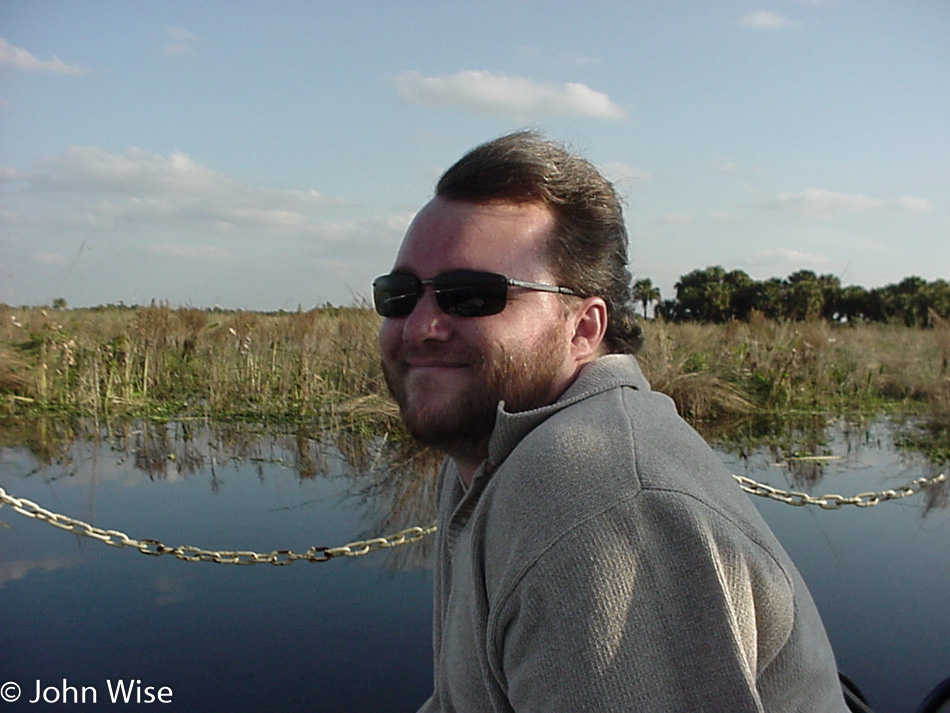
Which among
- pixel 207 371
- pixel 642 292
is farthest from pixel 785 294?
pixel 642 292

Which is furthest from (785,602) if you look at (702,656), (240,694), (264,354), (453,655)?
(264,354)

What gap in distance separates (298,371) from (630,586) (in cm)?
984

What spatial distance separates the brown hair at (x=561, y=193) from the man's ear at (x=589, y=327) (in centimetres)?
3

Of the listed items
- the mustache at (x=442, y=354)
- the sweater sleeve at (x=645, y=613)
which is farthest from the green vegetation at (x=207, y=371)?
the sweater sleeve at (x=645, y=613)

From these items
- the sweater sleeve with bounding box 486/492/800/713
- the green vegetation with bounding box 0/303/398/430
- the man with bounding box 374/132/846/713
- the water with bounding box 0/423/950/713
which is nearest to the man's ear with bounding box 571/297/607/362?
the man with bounding box 374/132/846/713

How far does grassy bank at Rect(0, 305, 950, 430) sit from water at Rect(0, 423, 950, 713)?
2.52 meters

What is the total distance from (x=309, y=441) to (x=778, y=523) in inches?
199

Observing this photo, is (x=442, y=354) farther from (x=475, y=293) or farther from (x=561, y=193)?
(x=561, y=193)

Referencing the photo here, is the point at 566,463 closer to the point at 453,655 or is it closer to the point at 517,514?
the point at 517,514

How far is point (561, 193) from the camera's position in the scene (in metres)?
1.62

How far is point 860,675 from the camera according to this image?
365 centimetres

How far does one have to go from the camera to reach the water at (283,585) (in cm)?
364

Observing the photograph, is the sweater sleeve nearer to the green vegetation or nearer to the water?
the water

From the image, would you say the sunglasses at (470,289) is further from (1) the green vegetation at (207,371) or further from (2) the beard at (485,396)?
(1) the green vegetation at (207,371)
